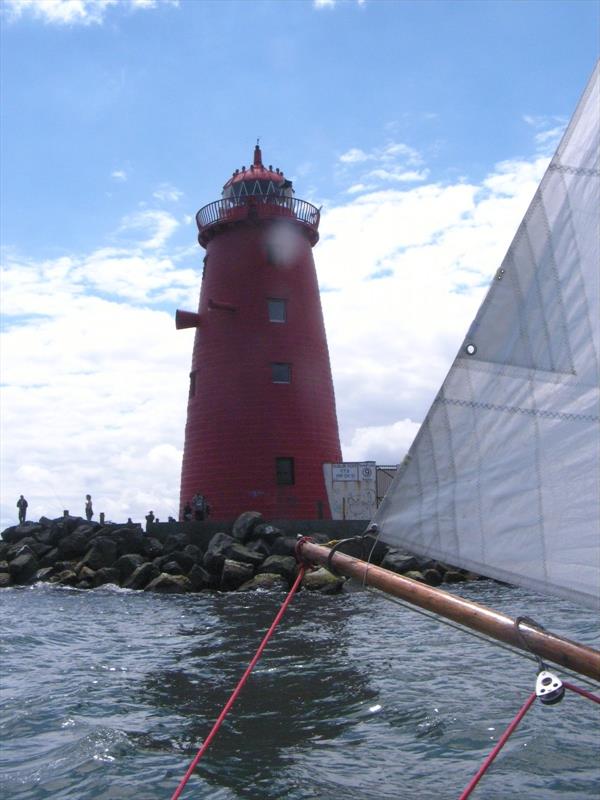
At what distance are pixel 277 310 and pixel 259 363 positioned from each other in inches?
92.5

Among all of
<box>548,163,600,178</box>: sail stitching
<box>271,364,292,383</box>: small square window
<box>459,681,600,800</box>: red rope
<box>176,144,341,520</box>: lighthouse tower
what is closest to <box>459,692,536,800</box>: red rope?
<box>459,681,600,800</box>: red rope

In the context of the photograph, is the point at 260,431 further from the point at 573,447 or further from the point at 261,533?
the point at 573,447

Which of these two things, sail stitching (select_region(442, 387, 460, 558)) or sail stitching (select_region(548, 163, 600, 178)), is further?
sail stitching (select_region(442, 387, 460, 558))

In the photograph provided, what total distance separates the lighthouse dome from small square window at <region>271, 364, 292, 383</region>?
6.81 meters

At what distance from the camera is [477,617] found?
4.52 metres

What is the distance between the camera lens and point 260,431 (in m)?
27.6

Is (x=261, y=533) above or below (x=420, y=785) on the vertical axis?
above

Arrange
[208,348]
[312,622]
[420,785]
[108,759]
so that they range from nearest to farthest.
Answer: [420,785], [108,759], [312,622], [208,348]

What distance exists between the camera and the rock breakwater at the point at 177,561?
2231cm

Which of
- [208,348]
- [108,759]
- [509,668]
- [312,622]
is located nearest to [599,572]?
[108,759]

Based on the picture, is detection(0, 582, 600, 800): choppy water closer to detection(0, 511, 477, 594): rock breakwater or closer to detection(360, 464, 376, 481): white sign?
detection(0, 511, 477, 594): rock breakwater

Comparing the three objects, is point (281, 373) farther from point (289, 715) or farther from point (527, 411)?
point (527, 411)

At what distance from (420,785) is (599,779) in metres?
1.55

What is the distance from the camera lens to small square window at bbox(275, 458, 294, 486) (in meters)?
27.5
